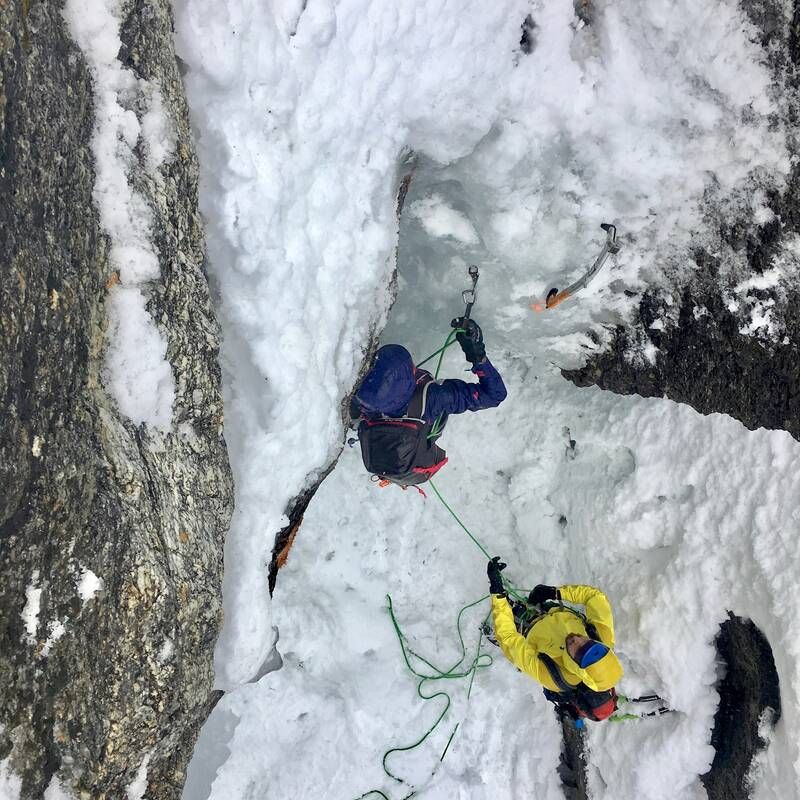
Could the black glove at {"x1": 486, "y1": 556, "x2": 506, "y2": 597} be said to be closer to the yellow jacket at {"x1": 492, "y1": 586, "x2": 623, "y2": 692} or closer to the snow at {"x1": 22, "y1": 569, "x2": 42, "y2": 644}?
the yellow jacket at {"x1": 492, "y1": 586, "x2": 623, "y2": 692}

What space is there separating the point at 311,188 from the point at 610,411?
276 cm

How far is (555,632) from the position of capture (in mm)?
4418

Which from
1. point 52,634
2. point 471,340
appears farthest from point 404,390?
point 52,634

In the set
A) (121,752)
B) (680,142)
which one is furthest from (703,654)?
(121,752)

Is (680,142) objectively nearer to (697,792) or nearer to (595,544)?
(595,544)

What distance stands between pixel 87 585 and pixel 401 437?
2078 mm

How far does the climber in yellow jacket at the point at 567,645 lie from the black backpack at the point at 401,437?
4.08 ft

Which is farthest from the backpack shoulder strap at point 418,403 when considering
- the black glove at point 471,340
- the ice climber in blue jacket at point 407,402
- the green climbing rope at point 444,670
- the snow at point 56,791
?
the snow at point 56,791

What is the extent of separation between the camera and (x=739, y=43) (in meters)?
3.14

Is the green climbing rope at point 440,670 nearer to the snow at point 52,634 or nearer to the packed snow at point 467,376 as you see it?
the packed snow at point 467,376

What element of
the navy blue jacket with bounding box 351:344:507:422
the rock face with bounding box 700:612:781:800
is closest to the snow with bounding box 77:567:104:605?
the navy blue jacket with bounding box 351:344:507:422

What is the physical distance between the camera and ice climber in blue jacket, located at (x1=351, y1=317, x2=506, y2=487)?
12.6ft

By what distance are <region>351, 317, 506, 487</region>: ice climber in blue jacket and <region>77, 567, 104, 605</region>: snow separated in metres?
1.85

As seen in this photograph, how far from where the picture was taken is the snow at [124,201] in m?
2.34
